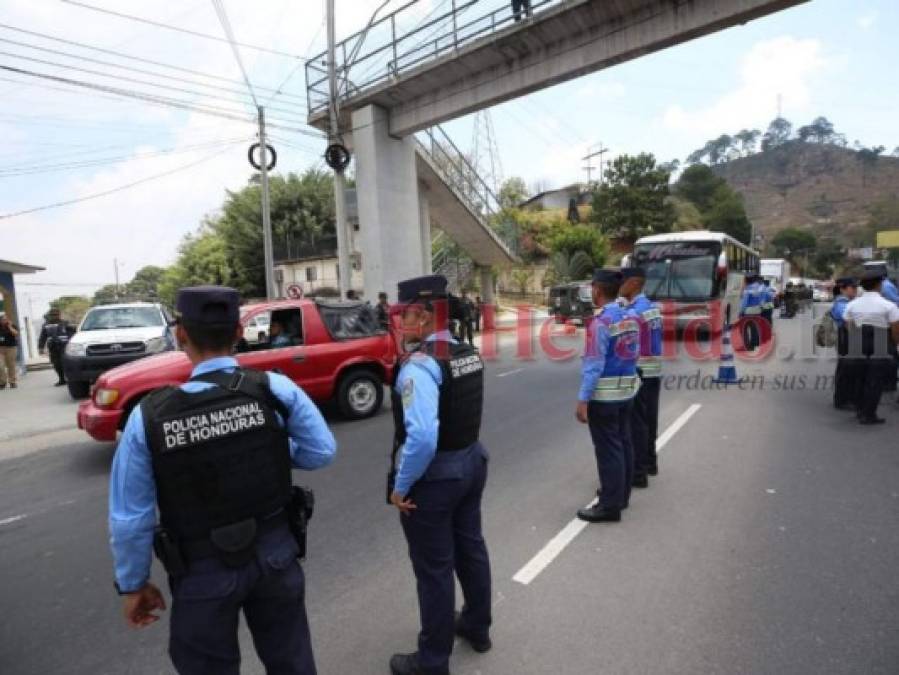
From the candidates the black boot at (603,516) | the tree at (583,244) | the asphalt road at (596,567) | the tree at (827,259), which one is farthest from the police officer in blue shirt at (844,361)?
the tree at (827,259)

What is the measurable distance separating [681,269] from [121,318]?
45.5ft

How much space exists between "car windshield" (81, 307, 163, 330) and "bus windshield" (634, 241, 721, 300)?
12.3 metres

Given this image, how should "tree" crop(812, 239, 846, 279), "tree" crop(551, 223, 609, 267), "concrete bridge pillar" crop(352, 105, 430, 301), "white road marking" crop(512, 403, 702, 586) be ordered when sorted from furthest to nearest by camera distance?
"tree" crop(812, 239, 846, 279)
"tree" crop(551, 223, 609, 267)
"concrete bridge pillar" crop(352, 105, 430, 301)
"white road marking" crop(512, 403, 702, 586)

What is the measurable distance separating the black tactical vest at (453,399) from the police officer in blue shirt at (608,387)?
175 centimetres

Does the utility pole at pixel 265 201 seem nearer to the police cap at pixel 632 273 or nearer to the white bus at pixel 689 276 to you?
the white bus at pixel 689 276

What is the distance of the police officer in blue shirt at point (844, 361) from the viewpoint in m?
7.28

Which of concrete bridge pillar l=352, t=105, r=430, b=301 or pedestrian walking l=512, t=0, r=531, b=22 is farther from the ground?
pedestrian walking l=512, t=0, r=531, b=22

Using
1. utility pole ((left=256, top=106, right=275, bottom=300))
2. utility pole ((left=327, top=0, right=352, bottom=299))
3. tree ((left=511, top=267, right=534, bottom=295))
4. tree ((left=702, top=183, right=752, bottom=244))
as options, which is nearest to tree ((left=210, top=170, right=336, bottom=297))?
tree ((left=511, top=267, right=534, bottom=295))

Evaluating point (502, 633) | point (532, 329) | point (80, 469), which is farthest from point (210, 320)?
point (532, 329)

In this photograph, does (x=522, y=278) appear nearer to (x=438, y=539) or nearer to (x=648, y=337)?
(x=648, y=337)

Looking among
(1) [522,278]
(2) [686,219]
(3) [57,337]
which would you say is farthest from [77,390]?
(2) [686,219]

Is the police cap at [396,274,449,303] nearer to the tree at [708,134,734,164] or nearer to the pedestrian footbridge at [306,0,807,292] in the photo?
the pedestrian footbridge at [306,0,807,292]

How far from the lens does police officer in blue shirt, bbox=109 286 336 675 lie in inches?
69.2

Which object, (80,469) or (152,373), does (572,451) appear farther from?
(80,469)
